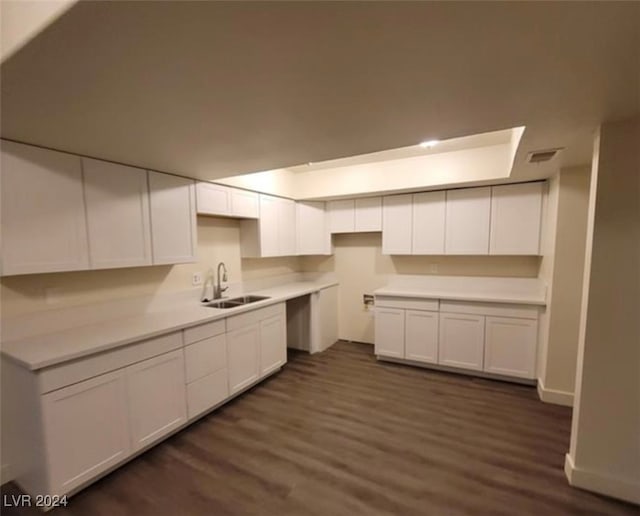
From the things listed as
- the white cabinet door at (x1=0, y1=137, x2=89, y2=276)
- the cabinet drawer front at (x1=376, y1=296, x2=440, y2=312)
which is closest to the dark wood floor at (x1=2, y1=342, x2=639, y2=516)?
the cabinet drawer front at (x1=376, y1=296, x2=440, y2=312)

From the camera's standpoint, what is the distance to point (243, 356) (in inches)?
118

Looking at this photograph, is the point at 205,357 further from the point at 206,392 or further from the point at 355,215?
the point at 355,215

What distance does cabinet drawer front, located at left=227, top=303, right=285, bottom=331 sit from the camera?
2856 millimetres

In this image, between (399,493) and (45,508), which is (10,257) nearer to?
(45,508)

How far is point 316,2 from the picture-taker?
83 cm

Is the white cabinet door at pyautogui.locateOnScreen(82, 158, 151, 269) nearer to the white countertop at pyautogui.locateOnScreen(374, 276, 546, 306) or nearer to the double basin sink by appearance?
the double basin sink

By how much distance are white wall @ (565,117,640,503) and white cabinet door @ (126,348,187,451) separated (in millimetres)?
2720

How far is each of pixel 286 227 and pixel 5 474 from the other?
3184mm

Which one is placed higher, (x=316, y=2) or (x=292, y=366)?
(x=316, y=2)

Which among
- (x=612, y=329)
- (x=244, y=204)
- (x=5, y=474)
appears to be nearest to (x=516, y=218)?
(x=612, y=329)

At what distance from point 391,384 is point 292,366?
121cm

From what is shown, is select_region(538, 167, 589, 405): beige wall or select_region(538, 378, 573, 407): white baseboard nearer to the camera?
select_region(538, 167, 589, 405): beige wall

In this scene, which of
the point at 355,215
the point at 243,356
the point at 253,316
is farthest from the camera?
the point at 355,215

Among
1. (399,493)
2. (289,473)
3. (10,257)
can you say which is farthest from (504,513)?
(10,257)
